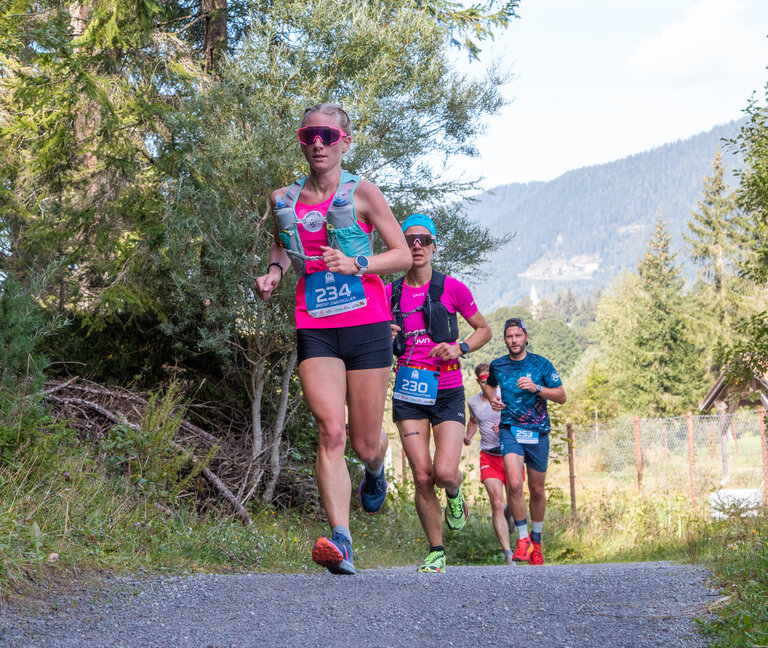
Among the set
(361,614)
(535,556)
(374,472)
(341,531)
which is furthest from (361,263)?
(535,556)

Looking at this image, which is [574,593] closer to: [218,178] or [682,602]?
[682,602]

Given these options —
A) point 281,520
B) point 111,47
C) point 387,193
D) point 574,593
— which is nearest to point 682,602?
point 574,593

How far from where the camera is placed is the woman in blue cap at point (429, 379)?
6.64 metres

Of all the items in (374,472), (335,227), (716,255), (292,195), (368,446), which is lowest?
(374,472)

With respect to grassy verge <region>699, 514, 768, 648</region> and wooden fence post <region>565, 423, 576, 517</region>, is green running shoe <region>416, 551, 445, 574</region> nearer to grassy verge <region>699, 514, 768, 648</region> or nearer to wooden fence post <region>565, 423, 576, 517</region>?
grassy verge <region>699, 514, 768, 648</region>

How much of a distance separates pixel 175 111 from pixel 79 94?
44.5 inches

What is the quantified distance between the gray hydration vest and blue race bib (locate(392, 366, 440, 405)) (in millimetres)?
1658

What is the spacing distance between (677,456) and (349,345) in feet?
60.3

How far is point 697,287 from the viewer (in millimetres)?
61438

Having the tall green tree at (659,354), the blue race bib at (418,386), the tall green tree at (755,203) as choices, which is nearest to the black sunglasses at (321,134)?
the blue race bib at (418,386)

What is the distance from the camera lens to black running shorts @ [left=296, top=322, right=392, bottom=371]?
5160 mm

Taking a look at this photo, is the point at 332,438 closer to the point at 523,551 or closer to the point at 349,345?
the point at 349,345

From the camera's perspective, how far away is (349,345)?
517cm

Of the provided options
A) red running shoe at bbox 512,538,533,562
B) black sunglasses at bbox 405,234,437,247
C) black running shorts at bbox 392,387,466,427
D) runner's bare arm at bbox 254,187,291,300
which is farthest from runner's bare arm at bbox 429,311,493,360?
red running shoe at bbox 512,538,533,562
